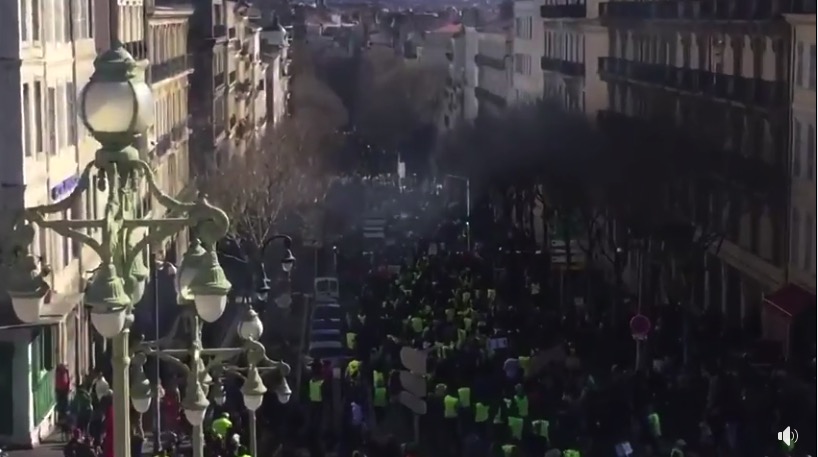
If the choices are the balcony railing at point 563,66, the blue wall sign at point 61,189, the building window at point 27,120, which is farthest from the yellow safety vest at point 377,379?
the balcony railing at point 563,66

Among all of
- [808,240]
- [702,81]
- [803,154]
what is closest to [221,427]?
[808,240]

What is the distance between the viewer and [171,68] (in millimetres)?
33031

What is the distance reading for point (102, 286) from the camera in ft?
20.3

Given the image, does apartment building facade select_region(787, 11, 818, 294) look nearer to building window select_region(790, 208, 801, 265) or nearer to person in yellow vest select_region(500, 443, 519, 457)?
building window select_region(790, 208, 801, 265)

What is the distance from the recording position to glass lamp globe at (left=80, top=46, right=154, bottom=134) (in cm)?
619

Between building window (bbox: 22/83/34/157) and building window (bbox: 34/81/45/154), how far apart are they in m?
0.27

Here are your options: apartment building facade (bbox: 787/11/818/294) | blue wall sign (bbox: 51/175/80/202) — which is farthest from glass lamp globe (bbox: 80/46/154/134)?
apartment building facade (bbox: 787/11/818/294)

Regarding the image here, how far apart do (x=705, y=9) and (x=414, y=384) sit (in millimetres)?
15536

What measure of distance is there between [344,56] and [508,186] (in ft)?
76.9

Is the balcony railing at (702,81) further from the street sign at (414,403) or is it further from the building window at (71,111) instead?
the street sign at (414,403)

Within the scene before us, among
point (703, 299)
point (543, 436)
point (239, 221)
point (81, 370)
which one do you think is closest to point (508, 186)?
point (239, 221)

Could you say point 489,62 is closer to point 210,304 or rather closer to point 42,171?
point 42,171

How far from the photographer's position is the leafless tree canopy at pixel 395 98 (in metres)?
50.4

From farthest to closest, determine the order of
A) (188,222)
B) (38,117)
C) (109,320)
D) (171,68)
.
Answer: (171,68), (38,117), (188,222), (109,320)
